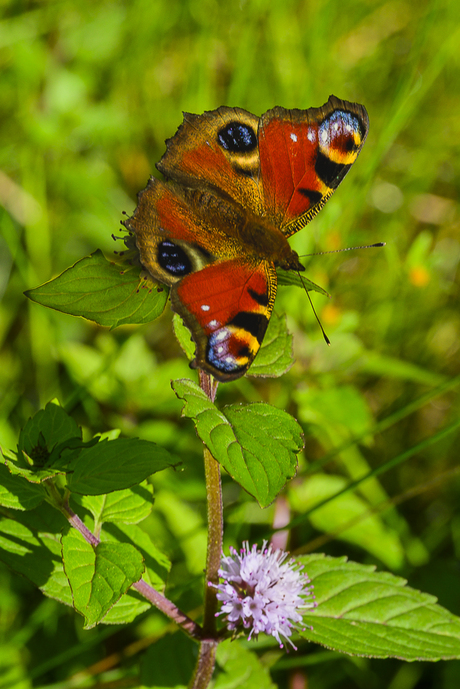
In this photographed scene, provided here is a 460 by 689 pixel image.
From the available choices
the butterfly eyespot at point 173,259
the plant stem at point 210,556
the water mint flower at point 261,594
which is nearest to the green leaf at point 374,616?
the water mint flower at point 261,594

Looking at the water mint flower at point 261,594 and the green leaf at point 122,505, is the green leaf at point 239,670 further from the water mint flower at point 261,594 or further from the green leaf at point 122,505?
the green leaf at point 122,505

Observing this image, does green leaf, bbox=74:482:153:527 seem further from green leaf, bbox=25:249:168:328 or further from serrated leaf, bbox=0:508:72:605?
green leaf, bbox=25:249:168:328

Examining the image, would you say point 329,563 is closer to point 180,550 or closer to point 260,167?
point 180,550

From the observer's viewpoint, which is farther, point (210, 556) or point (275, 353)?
point (275, 353)

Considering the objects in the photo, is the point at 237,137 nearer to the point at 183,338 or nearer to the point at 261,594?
the point at 183,338

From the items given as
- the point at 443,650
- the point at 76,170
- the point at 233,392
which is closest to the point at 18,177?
the point at 76,170

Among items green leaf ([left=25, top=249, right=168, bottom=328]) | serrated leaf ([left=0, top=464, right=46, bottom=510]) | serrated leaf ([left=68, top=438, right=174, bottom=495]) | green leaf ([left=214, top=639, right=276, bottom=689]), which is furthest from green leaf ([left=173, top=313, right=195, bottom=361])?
green leaf ([left=214, top=639, right=276, bottom=689])

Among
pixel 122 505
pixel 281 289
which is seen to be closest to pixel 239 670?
pixel 122 505
